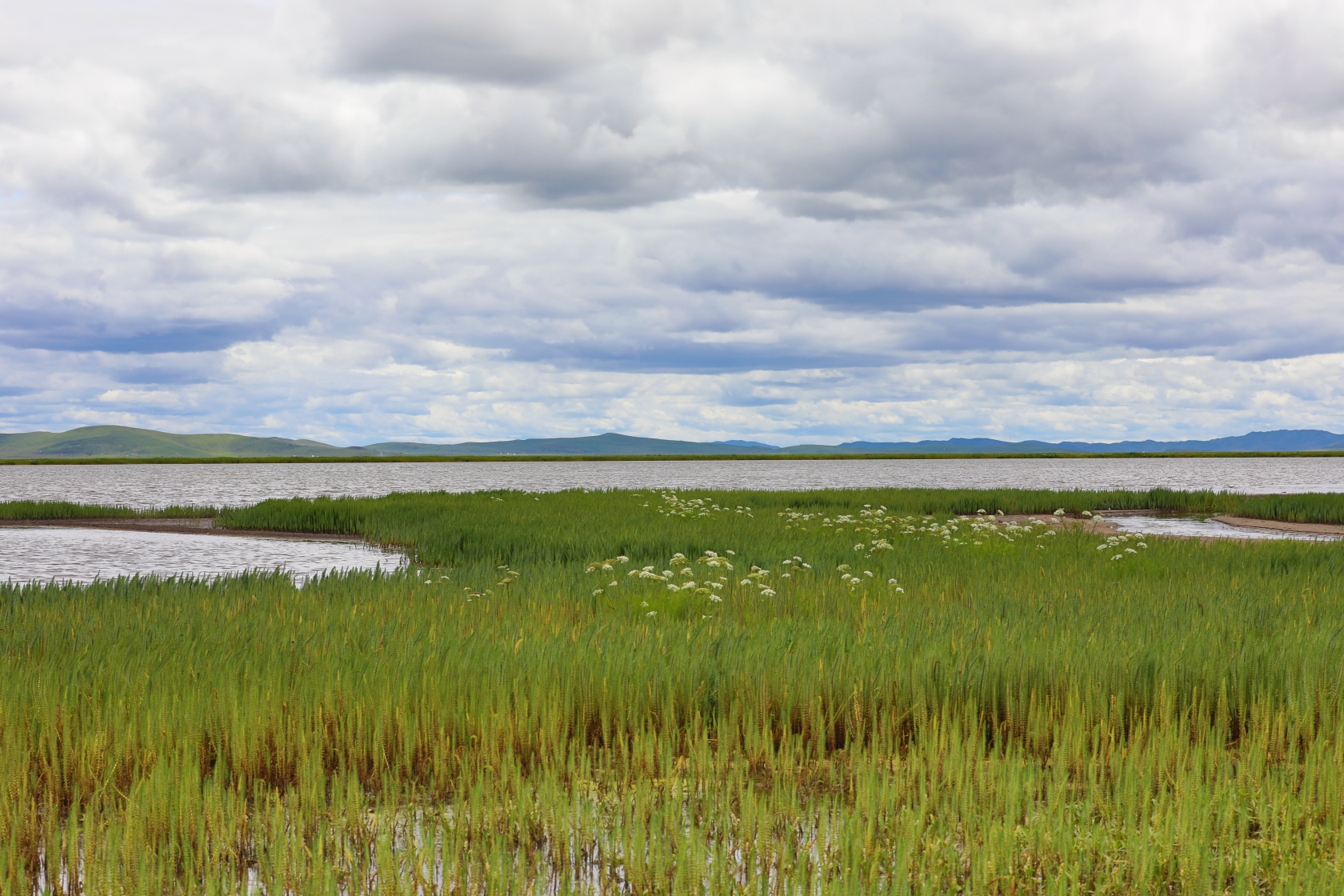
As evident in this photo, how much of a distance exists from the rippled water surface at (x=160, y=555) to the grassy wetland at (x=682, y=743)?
908cm

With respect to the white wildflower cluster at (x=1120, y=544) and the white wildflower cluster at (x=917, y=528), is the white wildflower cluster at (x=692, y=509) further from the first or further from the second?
the white wildflower cluster at (x=1120, y=544)

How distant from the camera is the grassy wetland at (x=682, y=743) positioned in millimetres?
4297

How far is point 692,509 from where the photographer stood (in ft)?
98.8

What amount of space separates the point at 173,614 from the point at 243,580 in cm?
383

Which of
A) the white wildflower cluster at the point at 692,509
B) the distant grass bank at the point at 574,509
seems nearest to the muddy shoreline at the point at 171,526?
the distant grass bank at the point at 574,509

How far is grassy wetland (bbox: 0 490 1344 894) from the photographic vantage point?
4.30 metres

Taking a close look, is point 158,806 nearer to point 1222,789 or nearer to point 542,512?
point 1222,789

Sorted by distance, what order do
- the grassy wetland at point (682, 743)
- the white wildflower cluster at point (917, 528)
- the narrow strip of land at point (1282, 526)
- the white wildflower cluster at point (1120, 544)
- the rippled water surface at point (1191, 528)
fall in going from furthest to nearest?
the narrow strip of land at point (1282, 526), the rippled water surface at point (1191, 528), the white wildflower cluster at point (917, 528), the white wildflower cluster at point (1120, 544), the grassy wetland at point (682, 743)

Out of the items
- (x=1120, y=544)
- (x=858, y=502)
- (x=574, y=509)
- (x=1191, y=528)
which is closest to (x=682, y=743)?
(x=1120, y=544)

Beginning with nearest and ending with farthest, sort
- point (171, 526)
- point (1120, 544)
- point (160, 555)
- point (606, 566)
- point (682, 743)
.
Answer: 1. point (682, 743)
2. point (606, 566)
3. point (1120, 544)
4. point (160, 555)
5. point (171, 526)

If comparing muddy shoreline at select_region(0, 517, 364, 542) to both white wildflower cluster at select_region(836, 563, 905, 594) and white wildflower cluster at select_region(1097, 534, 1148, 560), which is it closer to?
white wildflower cluster at select_region(836, 563, 905, 594)

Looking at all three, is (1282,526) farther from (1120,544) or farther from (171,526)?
(171,526)

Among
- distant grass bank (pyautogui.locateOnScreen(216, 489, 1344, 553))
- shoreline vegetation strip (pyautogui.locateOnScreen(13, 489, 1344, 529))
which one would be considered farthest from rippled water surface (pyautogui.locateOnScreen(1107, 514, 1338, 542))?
distant grass bank (pyautogui.locateOnScreen(216, 489, 1344, 553))

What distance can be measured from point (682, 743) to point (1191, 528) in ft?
104
